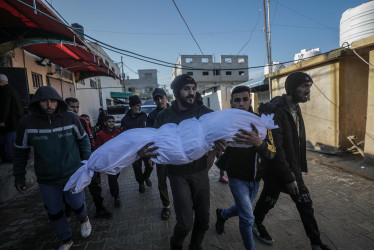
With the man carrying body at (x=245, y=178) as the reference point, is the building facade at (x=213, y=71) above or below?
above

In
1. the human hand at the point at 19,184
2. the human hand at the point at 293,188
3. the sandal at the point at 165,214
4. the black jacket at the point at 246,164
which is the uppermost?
the black jacket at the point at 246,164

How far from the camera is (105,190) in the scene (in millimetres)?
4547

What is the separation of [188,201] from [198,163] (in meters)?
0.40

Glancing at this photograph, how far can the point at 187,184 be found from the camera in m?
1.93

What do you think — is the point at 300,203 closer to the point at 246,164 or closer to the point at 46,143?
the point at 246,164

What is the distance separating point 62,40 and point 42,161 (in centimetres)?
487

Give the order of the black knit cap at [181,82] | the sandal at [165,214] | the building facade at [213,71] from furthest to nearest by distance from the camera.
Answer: the building facade at [213,71] < the sandal at [165,214] < the black knit cap at [181,82]

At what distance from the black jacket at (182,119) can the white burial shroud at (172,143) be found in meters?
0.33

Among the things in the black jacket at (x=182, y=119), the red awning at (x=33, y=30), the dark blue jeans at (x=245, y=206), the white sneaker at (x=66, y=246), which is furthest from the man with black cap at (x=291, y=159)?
the red awning at (x=33, y=30)

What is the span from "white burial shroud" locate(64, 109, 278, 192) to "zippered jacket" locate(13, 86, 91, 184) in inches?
38.1

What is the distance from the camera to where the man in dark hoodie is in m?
2.29

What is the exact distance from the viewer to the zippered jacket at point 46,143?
2283mm

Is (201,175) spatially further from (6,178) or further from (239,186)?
(6,178)

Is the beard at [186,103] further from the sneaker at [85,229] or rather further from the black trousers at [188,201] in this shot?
the sneaker at [85,229]
